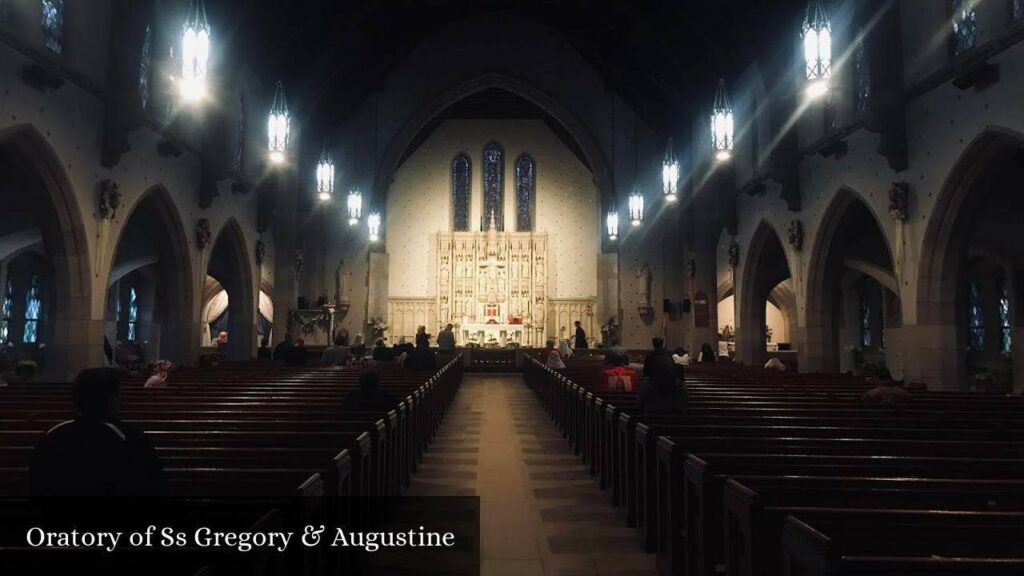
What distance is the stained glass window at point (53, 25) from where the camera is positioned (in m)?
9.53

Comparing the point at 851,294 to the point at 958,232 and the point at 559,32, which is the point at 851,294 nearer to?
the point at 559,32

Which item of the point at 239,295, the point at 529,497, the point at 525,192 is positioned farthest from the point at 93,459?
the point at 525,192

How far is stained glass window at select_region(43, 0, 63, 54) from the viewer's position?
9.53 m

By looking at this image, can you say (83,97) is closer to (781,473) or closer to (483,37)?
(781,473)

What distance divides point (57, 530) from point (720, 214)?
60.0 ft

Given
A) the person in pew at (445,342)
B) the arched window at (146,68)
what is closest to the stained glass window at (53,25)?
the arched window at (146,68)

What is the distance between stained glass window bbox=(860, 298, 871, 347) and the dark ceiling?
809cm

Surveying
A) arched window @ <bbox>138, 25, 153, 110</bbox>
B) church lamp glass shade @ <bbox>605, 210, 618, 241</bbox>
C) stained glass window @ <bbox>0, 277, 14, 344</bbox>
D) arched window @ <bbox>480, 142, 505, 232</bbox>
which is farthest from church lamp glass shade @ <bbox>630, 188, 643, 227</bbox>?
stained glass window @ <bbox>0, 277, 14, 344</bbox>

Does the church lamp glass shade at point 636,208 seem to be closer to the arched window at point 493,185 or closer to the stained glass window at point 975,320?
the arched window at point 493,185

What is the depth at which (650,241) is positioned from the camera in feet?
79.0

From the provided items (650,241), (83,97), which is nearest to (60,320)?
(83,97)

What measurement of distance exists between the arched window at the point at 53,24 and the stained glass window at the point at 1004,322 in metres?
19.1

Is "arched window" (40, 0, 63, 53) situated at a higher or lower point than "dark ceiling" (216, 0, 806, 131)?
lower

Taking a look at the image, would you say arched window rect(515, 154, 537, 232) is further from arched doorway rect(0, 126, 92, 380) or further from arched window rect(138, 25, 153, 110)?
arched doorway rect(0, 126, 92, 380)
